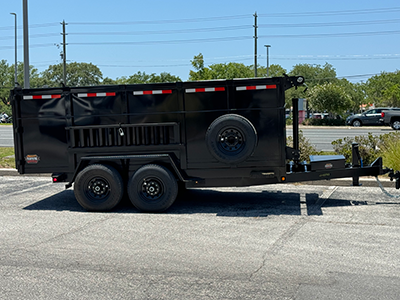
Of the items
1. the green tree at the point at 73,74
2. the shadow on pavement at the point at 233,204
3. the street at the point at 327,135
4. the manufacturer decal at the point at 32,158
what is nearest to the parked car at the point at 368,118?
the street at the point at 327,135

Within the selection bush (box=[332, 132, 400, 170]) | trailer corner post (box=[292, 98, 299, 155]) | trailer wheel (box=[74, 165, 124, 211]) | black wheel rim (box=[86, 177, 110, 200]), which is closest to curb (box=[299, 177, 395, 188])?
bush (box=[332, 132, 400, 170])

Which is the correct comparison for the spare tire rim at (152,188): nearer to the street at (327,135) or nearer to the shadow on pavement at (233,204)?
the shadow on pavement at (233,204)

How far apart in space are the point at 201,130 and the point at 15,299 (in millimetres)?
4329

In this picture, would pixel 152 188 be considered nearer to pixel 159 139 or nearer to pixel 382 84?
pixel 159 139

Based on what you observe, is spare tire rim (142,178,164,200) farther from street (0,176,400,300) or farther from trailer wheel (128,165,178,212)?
street (0,176,400,300)

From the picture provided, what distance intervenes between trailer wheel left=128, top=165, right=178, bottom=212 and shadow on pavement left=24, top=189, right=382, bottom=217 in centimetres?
24

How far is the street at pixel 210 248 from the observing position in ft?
15.2

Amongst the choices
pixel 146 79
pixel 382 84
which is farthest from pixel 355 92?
pixel 146 79

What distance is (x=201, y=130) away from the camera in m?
7.99

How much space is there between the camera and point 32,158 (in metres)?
8.44

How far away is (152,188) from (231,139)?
5.09 ft

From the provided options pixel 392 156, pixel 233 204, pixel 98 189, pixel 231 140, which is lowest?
pixel 233 204

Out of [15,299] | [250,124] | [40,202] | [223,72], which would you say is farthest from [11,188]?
[223,72]

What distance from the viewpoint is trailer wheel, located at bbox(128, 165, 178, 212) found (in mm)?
7945
